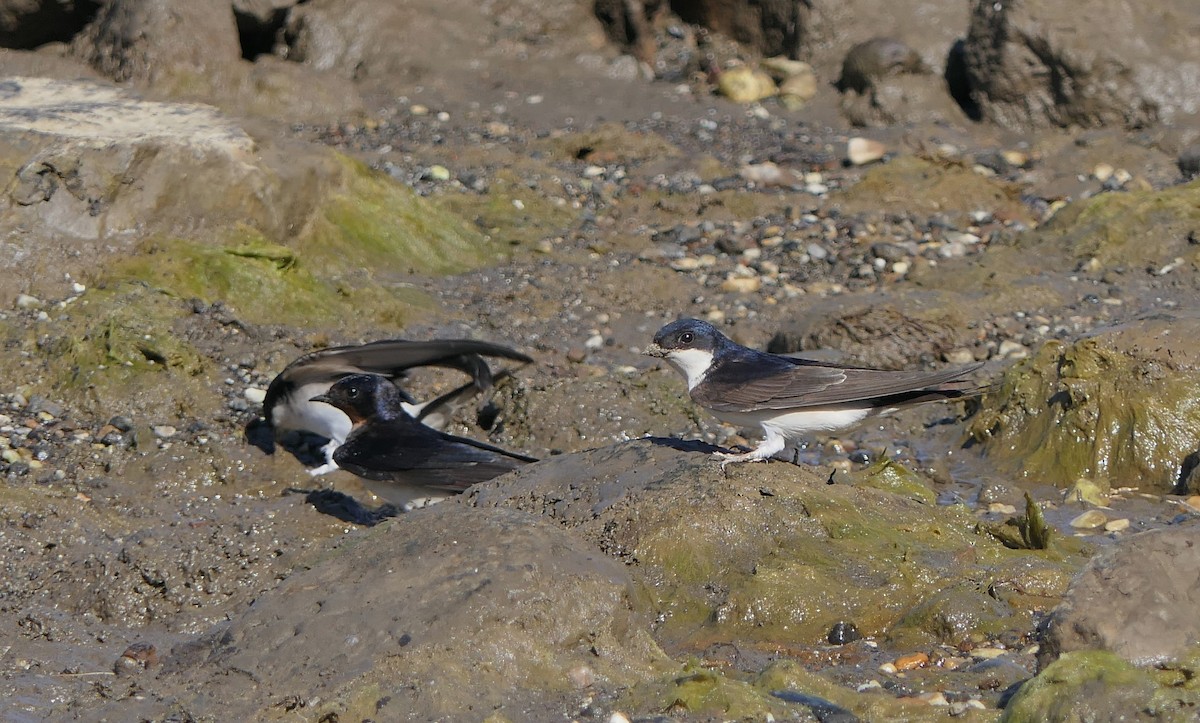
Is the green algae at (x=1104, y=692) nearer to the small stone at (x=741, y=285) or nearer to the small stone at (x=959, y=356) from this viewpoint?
the small stone at (x=959, y=356)

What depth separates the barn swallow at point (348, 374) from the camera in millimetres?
7152

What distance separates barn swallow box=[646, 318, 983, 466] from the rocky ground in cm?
27

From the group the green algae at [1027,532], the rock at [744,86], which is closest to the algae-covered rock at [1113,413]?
the green algae at [1027,532]

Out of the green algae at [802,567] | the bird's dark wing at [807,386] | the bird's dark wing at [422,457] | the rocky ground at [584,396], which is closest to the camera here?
the rocky ground at [584,396]

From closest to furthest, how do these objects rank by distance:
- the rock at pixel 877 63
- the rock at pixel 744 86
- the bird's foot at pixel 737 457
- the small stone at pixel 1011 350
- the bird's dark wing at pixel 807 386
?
the bird's foot at pixel 737 457
the bird's dark wing at pixel 807 386
the small stone at pixel 1011 350
the rock at pixel 877 63
the rock at pixel 744 86

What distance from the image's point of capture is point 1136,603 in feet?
12.5

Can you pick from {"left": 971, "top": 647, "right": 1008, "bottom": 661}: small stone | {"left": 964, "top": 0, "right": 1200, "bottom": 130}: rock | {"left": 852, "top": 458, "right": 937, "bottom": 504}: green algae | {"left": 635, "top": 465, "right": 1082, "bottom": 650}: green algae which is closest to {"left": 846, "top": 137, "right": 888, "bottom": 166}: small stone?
{"left": 964, "top": 0, "right": 1200, "bottom": 130}: rock

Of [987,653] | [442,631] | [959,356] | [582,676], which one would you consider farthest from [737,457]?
[959,356]

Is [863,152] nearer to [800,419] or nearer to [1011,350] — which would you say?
[1011,350]

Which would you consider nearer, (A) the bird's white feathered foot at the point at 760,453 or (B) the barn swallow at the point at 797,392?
(A) the bird's white feathered foot at the point at 760,453

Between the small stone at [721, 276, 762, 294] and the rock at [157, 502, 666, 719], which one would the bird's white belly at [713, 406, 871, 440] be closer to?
the rock at [157, 502, 666, 719]

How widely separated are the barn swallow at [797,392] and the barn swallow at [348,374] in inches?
74.5

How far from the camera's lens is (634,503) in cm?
500

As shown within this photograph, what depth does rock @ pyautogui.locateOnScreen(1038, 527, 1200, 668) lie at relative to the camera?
3.73 m
